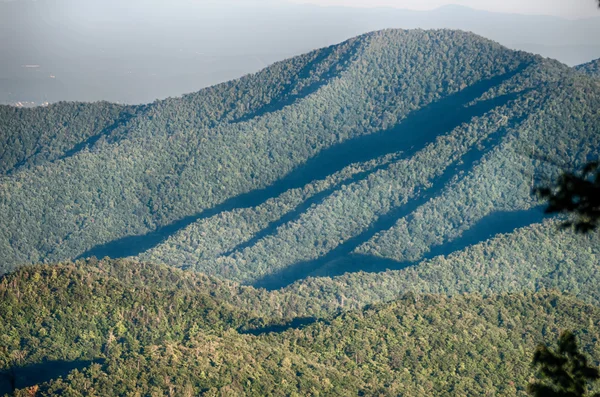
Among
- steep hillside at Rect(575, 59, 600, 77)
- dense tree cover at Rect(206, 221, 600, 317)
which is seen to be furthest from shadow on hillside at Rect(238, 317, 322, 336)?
steep hillside at Rect(575, 59, 600, 77)

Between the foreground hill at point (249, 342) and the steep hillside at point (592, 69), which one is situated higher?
the steep hillside at point (592, 69)

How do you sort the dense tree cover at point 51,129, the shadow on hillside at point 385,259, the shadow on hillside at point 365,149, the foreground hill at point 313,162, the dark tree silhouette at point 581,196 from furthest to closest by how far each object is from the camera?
the dense tree cover at point 51,129, the shadow on hillside at point 365,149, the foreground hill at point 313,162, the shadow on hillside at point 385,259, the dark tree silhouette at point 581,196

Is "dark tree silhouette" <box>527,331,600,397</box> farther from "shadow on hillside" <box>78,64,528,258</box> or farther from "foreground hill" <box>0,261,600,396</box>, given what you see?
"shadow on hillside" <box>78,64,528,258</box>

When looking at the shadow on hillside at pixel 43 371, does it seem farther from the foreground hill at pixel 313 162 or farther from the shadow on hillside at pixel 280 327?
the foreground hill at pixel 313 162

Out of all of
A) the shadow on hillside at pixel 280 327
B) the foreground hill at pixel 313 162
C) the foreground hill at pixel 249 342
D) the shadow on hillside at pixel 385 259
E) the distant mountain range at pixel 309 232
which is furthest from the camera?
the foreground hill at pixel 313 162

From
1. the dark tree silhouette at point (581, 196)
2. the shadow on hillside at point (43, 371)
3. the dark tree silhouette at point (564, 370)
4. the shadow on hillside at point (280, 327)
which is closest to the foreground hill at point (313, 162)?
the shadow on hillside at point (280, 327)

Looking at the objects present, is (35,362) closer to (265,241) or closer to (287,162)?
(265,241)

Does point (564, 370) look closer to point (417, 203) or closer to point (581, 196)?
point (581, 196)
